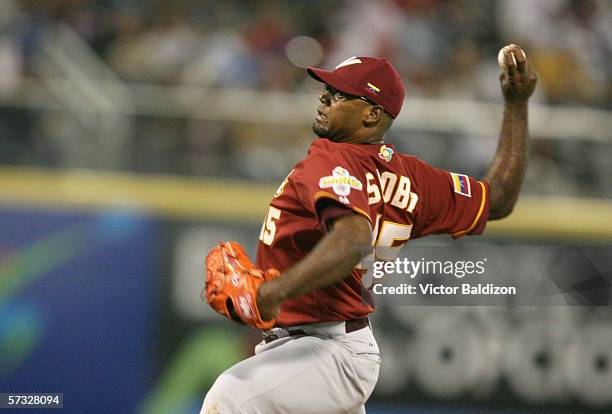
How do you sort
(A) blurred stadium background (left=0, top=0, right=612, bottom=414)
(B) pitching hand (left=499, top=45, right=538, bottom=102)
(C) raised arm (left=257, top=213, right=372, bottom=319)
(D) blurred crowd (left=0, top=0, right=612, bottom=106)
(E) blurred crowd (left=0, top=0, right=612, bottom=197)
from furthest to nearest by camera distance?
(D) blurred crowd (left=0, top=0, right=612, bottom=106) → (E) blurred crowd (left=0, top=0, right=612, bottom=197) → (A) blurred stadium background (left=0, top=0, right=612, bottom=414) → (B) pitching hand (left=499, top=45, right=538, bottom=102) → (C) raised arm (left=257, top=213, right=372, bottom=319)

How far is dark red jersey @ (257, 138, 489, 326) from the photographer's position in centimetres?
257

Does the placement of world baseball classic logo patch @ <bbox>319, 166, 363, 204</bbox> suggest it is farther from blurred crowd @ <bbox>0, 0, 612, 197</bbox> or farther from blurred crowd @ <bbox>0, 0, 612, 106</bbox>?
blurred crowd @ <bbox>0, 0, 612, 106</bbox>

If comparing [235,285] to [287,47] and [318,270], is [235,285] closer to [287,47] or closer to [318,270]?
[318,270]

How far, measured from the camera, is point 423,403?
516cm

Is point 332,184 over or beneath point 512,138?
beneath

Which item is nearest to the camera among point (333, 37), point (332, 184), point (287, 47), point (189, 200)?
point (332, 184)

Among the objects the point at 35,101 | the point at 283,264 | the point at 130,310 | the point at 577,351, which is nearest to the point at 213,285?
the point at 283,264

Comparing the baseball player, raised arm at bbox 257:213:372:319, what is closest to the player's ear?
the baseball player

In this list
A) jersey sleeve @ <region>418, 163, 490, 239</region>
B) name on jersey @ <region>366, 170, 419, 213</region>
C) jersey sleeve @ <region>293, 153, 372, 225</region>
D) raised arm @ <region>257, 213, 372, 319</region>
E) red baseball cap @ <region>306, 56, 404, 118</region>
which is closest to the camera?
raised arm @ <region>257, 213, 372, 319</region>

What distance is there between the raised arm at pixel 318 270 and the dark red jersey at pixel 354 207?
0.33ft

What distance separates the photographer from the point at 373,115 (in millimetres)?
2879

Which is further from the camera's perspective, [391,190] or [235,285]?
[391,190]

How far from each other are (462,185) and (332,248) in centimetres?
86

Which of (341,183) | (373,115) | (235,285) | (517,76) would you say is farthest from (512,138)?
(235,285)
